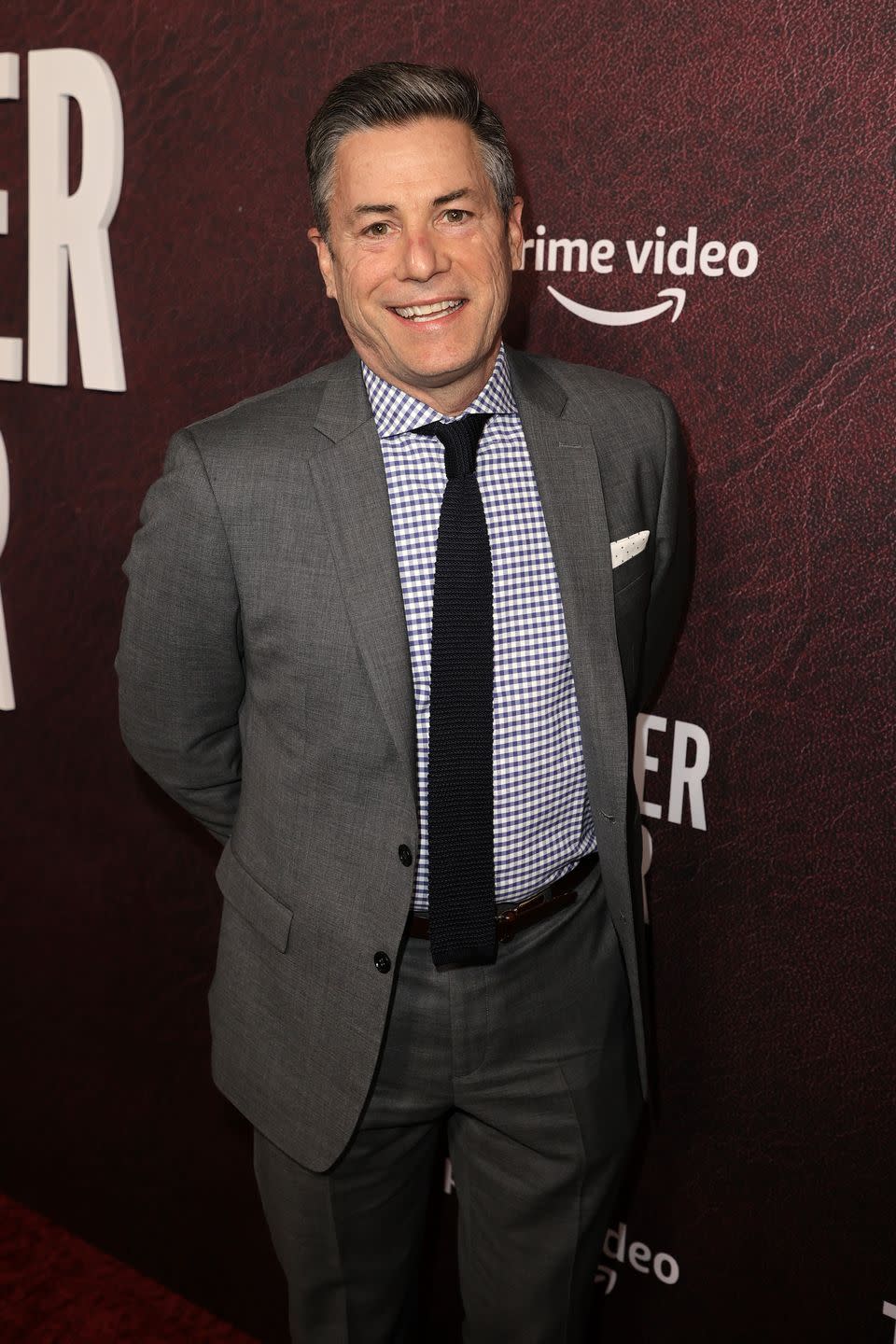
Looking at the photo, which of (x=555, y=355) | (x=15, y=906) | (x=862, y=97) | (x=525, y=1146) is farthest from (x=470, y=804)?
(x=15, y=906)

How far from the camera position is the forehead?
5.24ft

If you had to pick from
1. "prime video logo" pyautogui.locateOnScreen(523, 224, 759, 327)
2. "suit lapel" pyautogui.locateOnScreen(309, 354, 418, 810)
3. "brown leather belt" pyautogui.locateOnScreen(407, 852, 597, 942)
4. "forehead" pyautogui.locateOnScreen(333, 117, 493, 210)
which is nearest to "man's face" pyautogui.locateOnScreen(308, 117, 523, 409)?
"forehead" pyautogui.locateOnScreen(333, 117, 493, 210)

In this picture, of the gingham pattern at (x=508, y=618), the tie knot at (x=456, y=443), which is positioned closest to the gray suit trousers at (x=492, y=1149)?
the gingham pattern at (x=508, y=618)

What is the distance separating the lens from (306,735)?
5.60 ft

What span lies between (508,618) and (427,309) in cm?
38

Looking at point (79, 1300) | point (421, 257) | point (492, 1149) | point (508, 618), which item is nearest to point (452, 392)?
point (421, 257)

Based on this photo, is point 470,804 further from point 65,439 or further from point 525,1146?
point 65,439

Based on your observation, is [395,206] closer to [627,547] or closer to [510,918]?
[627,547]

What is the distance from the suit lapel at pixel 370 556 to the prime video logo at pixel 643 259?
1.41ft

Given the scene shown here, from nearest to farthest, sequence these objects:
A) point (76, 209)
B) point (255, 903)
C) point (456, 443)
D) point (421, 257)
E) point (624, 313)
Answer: point (421, 257), point (456, 443), point (255, 903), point (624, 313), point (76, 209)

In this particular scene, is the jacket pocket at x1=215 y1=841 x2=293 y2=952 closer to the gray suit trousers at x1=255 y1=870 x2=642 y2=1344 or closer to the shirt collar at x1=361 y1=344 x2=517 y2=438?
the gray suit trousers at x1=255 y1=870 x2=642 y2=1344

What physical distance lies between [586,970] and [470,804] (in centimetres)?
33

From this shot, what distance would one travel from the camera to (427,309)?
1.64 meters

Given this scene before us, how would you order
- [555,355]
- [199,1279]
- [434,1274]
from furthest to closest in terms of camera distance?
[199,1279] < [434,1274] < [555,355]
